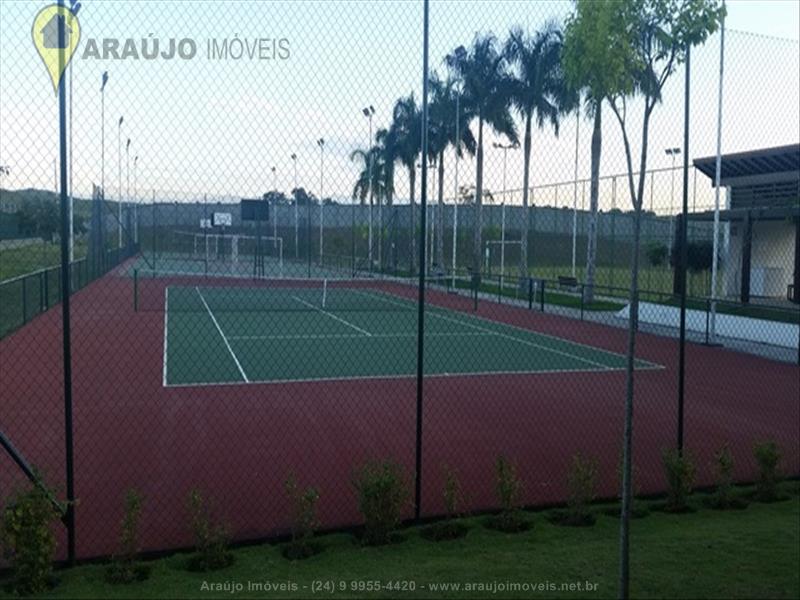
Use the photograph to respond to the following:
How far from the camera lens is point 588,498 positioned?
6176 millimetres

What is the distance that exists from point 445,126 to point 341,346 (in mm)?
24286

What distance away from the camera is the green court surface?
46.9ft

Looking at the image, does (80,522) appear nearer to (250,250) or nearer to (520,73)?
(520,73)

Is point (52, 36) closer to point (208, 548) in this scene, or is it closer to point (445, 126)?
point (208, 548)

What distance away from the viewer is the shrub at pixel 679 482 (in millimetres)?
6449

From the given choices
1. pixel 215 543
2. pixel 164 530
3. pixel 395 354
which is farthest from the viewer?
pixel 395 354

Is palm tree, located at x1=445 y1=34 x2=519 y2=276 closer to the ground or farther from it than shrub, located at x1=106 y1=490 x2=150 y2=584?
farther from it

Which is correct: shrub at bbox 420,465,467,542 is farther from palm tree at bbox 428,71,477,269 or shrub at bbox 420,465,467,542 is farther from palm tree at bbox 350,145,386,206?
palm tree at bbox 350,145,386,206

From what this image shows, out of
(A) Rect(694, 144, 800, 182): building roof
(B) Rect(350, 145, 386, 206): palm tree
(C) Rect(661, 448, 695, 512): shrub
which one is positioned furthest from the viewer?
(B) Rect(350, 145, 386, 206): palm tree

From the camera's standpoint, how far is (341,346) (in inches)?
693

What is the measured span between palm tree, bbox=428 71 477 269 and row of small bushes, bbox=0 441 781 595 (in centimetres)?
2876

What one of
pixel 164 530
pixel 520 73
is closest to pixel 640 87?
pixel 164 530

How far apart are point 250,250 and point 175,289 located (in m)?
23.4

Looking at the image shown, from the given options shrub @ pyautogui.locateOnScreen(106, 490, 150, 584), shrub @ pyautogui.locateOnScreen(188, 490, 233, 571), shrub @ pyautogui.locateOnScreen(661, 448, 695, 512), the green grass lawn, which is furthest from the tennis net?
shrub @ pyautogui.locateOnScreen(106, 490, 150, 584)
